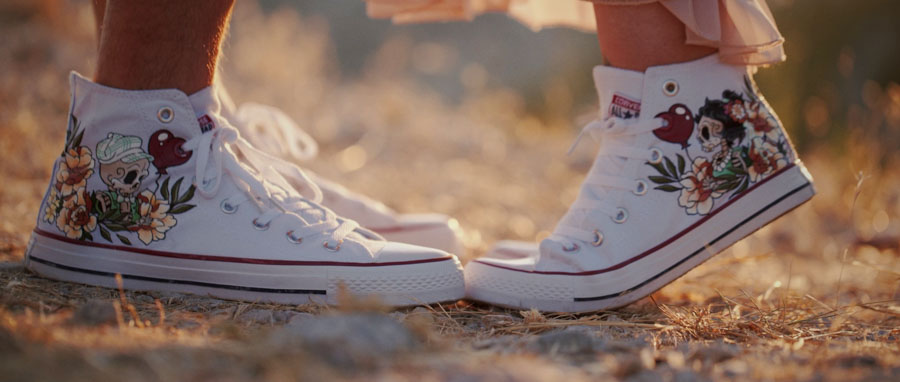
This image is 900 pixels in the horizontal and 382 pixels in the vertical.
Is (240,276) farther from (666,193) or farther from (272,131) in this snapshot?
(666,193)

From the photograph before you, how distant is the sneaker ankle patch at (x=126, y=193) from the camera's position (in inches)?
54.7

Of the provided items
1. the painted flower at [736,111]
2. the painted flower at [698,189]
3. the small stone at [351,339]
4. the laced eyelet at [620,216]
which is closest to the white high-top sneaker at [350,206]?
the laced eyelet at [620,216]

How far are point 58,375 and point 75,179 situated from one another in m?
0.75

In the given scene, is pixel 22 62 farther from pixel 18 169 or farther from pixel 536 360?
pixel 536 360

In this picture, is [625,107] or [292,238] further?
[625,107]

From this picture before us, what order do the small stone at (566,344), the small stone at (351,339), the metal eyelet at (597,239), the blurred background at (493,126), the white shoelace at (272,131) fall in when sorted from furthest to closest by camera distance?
1. the blurred background at (493,126)
2. the white shoelace at (272,131)
3. the metal eyelet at (597,239)
4. the small stone at (566,344)
5. the small stone at (351,339)

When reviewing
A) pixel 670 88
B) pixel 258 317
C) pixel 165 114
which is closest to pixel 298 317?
pixel 258 317

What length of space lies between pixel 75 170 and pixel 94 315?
0.49 m

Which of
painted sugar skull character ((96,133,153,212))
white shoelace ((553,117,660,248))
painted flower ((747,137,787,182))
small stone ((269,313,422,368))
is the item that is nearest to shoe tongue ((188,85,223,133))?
painted sugar skull character ((96,133,153,212))

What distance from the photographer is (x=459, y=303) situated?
1.57 metres

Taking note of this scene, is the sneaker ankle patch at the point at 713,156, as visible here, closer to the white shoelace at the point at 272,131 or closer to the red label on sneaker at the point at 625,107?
the red label on sneaker at the point at 625,107

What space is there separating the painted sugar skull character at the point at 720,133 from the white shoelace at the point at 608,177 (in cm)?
11

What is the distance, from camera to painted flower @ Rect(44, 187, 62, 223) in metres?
1.42

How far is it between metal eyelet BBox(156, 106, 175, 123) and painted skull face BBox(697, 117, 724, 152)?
1116mm
